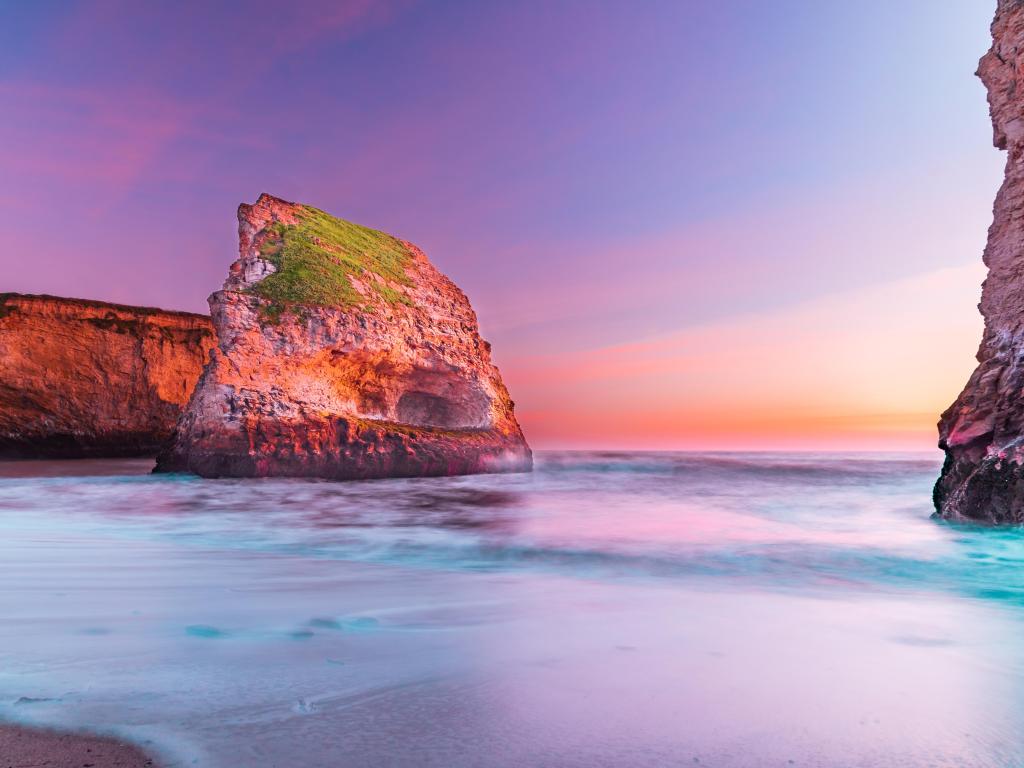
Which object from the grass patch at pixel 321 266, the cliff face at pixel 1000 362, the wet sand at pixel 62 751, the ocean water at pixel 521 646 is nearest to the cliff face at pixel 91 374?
the grass patch at pixel 321 266

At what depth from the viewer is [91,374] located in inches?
779

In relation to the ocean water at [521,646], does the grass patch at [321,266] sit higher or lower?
higher

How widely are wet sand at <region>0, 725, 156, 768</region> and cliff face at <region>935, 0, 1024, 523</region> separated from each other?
20.5ft

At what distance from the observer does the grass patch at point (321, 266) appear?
1201cm

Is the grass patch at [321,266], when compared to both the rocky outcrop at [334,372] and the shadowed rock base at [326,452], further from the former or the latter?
the shadowed rock base at [326,452]

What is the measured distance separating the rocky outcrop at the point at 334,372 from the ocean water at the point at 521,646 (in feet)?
18.4

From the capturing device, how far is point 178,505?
7441 millimetres

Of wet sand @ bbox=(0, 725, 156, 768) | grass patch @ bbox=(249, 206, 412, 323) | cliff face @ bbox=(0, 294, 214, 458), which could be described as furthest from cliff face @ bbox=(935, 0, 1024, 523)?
cliff face @ bbox=(0, 294, 214, 458)

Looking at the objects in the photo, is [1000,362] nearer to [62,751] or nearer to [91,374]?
[62,751]

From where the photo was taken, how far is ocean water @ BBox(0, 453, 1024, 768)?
56.4 inches

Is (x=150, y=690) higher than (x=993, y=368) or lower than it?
lower

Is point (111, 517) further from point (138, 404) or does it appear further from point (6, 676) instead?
point (138, 404)

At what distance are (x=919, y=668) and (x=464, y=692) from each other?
1533 mm

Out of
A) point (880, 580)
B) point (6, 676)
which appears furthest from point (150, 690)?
point (880, 580)
